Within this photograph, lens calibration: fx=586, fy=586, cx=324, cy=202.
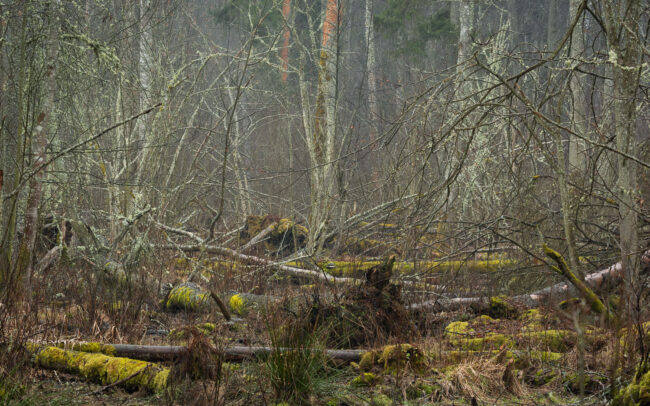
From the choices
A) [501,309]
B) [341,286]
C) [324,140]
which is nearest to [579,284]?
[501,309]

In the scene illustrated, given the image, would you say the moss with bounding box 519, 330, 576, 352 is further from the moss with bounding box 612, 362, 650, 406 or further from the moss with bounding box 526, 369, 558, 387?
the moss with bounding box 612, 362, 650, 406

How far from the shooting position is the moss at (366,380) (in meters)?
4.03

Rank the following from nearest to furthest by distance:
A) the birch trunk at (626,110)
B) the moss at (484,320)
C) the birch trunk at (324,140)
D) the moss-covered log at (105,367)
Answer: the moss-covered log at (105,367), the birch trunk at (626,110), the moss at (484,320), the birch trunk at (324,140)

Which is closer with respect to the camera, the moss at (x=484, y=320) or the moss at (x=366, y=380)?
the moss at (x=366, y=380)

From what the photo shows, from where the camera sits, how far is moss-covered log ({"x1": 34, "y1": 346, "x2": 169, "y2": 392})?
3.87 metres

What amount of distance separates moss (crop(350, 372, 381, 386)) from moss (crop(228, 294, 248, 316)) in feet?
9.35

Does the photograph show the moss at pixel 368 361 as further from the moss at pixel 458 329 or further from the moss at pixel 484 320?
the moss at pixel 484 320

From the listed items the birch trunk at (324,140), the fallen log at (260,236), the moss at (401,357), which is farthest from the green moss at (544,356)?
the fallen log at (260,236)

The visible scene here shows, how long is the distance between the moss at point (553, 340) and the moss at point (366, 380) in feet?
4.95

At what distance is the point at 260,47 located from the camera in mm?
22797

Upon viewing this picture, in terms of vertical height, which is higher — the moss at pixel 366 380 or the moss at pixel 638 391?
the moss at pixel 638 391

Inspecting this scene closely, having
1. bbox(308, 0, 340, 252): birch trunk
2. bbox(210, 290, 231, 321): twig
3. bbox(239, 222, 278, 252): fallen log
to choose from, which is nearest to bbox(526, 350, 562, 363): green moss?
bbox(210, 290, 231, 321): twig

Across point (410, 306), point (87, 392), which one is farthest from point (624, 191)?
point (87, 392)

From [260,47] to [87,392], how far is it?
20.4 meters
